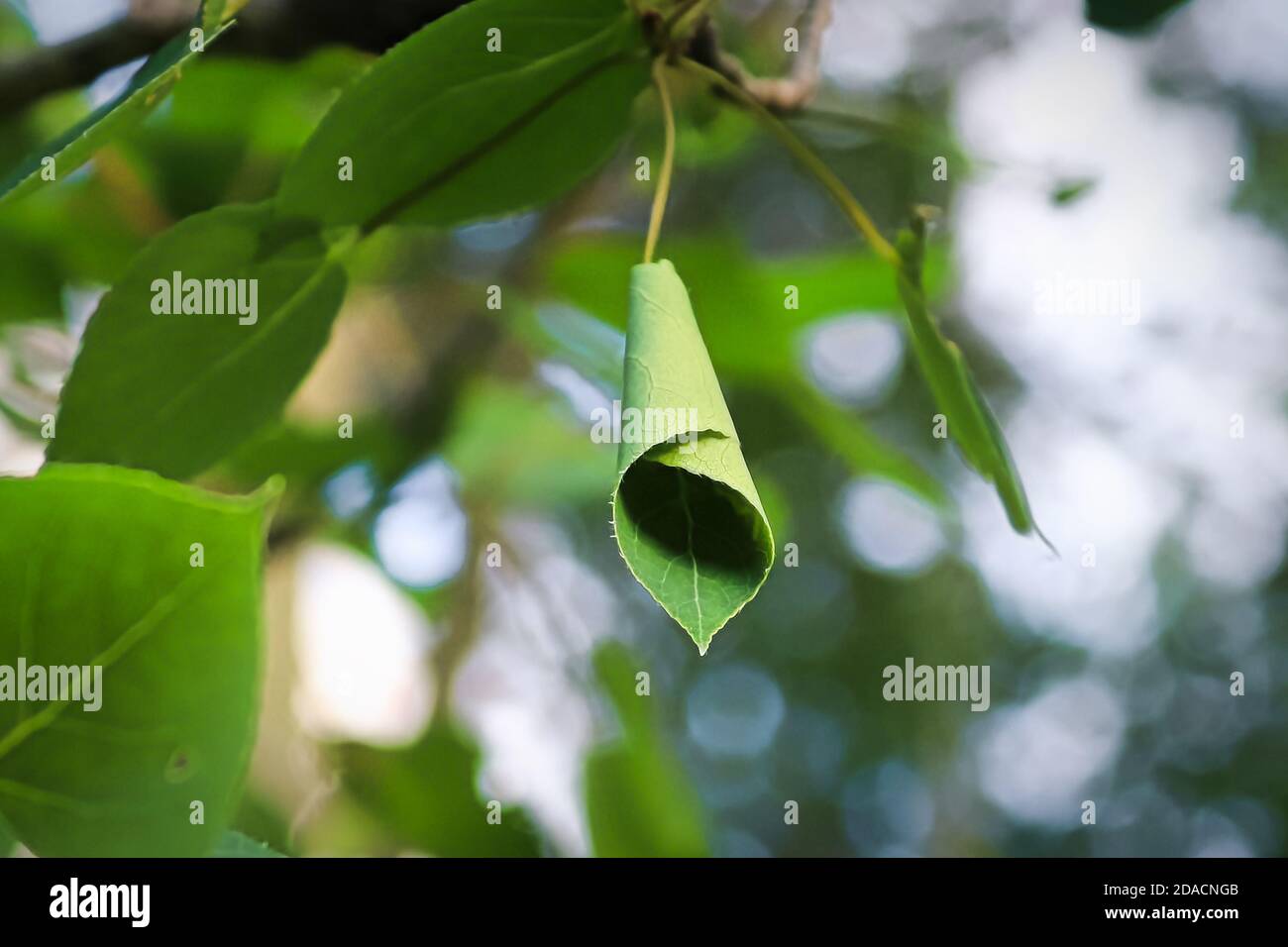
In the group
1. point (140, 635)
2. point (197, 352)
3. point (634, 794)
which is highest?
point (197, 352)

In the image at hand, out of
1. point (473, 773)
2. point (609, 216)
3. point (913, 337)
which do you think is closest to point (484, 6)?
point (913, 337)

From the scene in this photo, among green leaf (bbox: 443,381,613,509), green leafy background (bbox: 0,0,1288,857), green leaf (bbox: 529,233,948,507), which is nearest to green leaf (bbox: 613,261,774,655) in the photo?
green leafy background (bbox: 0,0,1288,857)

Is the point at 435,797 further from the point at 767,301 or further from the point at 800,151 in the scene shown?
the point at 800,151

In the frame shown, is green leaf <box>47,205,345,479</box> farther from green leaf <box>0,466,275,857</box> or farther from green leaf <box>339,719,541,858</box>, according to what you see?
green leaf <box>339,719,541,858</box>

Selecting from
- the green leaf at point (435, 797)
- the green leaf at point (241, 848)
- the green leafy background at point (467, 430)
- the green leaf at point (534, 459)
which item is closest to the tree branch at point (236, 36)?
the green leafy background at point (467, 430)

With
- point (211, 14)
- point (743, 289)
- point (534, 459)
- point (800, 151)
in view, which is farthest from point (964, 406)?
point (534, 459)

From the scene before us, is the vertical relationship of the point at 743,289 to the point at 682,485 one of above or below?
above
